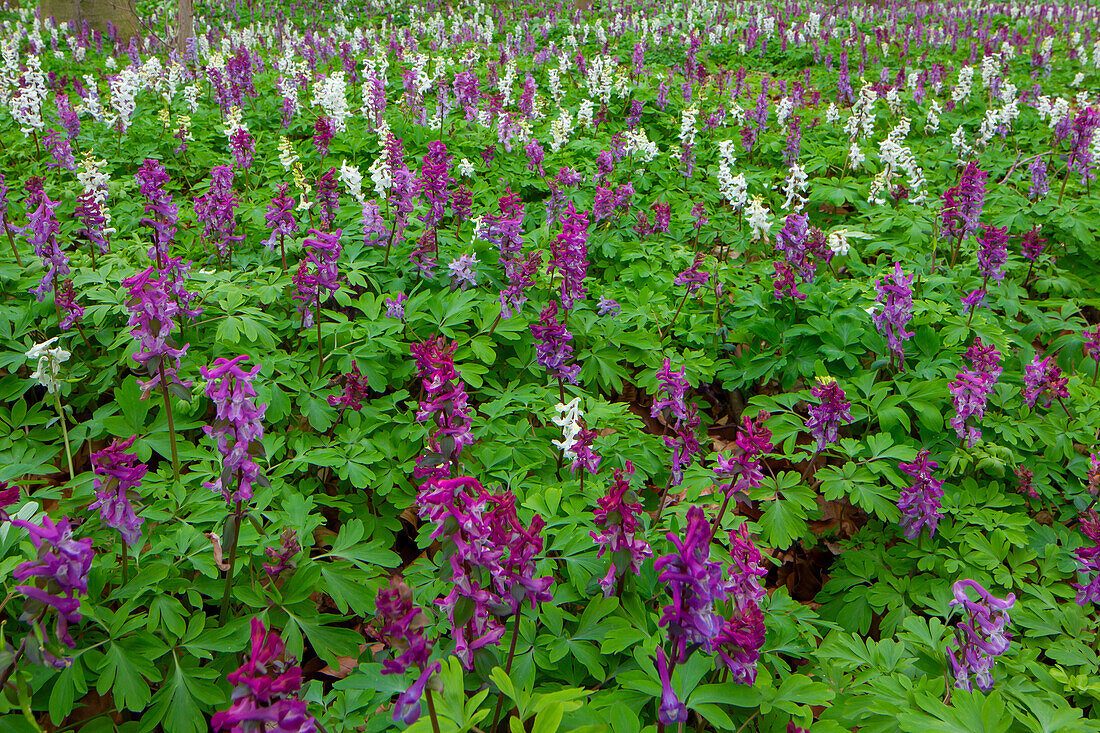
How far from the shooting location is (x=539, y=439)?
10.9 ft

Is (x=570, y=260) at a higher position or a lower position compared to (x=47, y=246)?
lower

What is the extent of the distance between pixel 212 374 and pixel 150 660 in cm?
101

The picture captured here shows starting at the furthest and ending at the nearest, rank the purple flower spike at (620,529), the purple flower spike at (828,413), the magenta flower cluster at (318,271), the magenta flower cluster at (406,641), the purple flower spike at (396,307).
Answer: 1. the purple flower spike at (396,307)
2. the magenta flower cluster at (318,271)
3. the purple flower spike at (828,413)
4. the purple flower spike at (620,529)
5. the magenta flower cluster at (406,641)

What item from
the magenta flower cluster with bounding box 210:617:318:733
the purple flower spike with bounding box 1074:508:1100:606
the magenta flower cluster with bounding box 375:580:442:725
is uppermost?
the magenta flower cluster with bounding box 210:617:318:733

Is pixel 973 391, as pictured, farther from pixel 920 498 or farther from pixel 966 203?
pixel 966 203

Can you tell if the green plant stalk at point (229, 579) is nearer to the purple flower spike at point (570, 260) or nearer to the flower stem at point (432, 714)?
the flower stem at point (432, 714)

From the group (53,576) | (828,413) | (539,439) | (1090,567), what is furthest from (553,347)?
(1090,567)

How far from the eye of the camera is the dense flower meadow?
6.59 ft

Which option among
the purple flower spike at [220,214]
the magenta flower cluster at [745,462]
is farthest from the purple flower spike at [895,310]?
the purple flower spike at [220,214]

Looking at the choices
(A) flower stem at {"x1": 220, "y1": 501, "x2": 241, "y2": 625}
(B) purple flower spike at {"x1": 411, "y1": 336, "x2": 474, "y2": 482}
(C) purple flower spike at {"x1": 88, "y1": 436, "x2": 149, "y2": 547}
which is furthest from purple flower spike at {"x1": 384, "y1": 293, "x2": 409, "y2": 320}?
(C) purple flower spike at {"x1": 88, "y1": 436, "x2": 149, "y2": 547}

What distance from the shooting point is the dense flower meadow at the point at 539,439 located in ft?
6.59

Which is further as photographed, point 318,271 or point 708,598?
point 318,271

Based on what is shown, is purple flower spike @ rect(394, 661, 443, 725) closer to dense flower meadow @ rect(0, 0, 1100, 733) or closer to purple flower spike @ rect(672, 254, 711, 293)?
dense flower meadow @ rect(0, 0, 1100, 733)

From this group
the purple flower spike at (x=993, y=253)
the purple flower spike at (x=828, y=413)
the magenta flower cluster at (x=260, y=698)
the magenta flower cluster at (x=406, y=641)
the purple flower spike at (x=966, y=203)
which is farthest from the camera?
the purple flower spike at (x=966, y=203)
